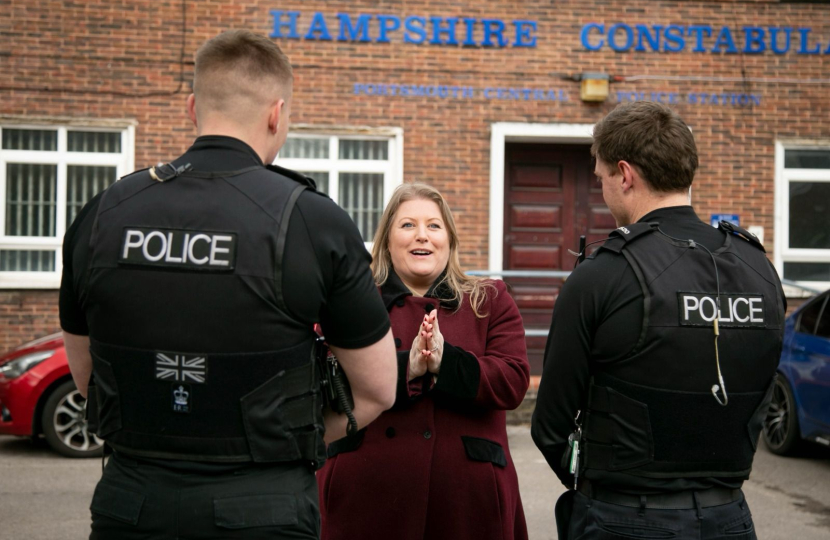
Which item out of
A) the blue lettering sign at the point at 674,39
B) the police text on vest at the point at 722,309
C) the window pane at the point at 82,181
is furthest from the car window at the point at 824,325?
the window pane at the point at 82,181

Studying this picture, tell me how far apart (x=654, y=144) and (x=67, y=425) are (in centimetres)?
702

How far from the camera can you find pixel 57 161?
12.2 m

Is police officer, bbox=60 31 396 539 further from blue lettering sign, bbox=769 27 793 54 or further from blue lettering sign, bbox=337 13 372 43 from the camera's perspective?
blue lettering sign, bbox=769 27 793 54

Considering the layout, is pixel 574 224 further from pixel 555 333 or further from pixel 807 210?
pixel 555 333

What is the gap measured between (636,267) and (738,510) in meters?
0.74

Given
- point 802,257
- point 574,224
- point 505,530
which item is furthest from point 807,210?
point 505,530

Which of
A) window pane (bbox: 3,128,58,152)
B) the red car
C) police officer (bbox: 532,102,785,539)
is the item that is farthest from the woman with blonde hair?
→ window pane (bbox: 3,128,58,152)

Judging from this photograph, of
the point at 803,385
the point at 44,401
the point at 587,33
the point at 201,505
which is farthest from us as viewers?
the point at 587,33

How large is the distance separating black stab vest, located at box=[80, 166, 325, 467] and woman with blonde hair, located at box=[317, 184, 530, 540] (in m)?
0.94

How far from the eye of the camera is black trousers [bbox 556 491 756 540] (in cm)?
258

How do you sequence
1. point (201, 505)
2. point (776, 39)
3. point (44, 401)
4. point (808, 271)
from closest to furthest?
point (201, 505) → point (44, 401) → point (776, 39) → point (808, 271)

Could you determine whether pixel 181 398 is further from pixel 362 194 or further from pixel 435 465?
pixel 362 194

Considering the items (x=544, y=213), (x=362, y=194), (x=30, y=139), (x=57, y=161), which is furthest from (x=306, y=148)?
(x=30, y=139)

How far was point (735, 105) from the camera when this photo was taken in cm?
1279
